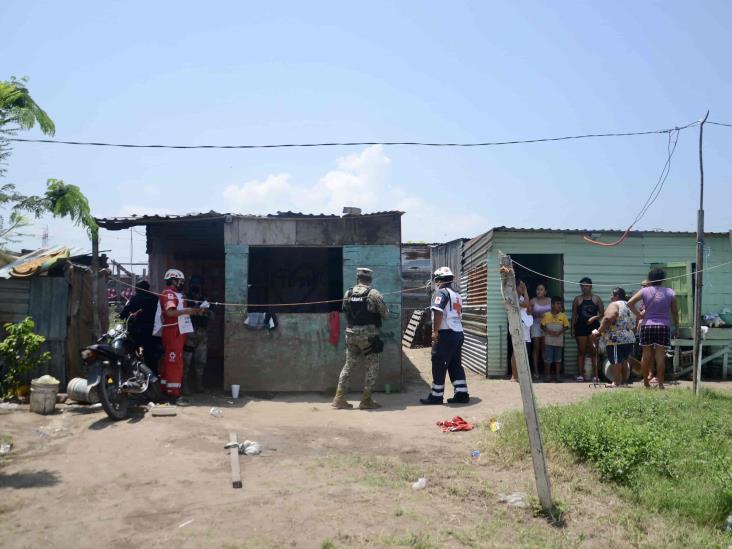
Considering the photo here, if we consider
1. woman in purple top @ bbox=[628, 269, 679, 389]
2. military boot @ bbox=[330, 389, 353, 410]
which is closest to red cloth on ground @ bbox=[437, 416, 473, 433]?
military boot @ bbox=[330, 389, 353, 410]

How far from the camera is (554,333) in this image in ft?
37.2

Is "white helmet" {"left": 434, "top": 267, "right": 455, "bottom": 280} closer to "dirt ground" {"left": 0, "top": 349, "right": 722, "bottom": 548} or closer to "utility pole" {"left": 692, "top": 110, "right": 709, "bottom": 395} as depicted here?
"dirt ground" {"left": 0, "top": 349, "right": 722, "bottom": 548}

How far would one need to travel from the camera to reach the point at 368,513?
4.52 m

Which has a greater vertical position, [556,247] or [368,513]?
[556,247]

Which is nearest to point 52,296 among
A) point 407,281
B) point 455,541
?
point 455,541

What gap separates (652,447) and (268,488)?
3.47 m

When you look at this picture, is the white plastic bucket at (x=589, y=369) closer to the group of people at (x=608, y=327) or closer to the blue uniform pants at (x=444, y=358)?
the group of people at (x=608, y=327)

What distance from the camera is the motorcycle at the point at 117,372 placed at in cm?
731

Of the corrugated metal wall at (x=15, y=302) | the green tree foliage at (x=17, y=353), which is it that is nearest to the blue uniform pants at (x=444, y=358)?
the green tree foliage at (x=17, y=353)

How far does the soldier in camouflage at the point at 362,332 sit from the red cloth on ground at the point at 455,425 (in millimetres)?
1557

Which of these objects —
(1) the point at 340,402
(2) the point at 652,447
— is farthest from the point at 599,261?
(2) the point at 652,447

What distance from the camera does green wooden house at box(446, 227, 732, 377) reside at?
11.8m

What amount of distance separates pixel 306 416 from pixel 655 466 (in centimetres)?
452

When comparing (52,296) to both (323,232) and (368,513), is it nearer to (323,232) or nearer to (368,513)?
(323,232)
